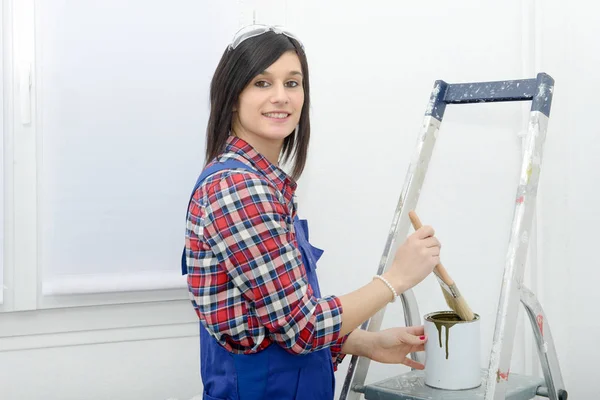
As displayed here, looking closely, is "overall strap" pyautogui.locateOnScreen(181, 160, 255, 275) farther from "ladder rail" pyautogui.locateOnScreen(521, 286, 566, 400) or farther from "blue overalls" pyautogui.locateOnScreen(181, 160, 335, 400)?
"ladder rail" pyautogui.locateOnScreen(521, 286, 566, 400)

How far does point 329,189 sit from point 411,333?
2.45 feet

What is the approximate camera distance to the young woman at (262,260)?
1.25 meters

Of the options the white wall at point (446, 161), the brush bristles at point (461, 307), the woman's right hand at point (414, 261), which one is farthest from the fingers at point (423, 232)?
the white wall at point (446, 161)

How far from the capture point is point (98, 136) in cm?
197

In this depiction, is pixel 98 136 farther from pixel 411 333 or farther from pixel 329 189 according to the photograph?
pixel 411 333

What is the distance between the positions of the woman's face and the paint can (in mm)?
492

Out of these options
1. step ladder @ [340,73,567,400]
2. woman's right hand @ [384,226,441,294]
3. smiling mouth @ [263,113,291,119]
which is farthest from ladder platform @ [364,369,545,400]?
smiling mouth @ [263,113,291,119]

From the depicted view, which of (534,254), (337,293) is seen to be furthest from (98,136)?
(534,254)

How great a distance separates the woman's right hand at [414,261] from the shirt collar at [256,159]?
264 mm

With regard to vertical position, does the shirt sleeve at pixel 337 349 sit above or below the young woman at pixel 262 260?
below

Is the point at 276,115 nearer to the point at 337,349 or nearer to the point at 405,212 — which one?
the point at 405,212

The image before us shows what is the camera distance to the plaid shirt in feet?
4.06

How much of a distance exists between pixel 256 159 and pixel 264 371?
0.40m

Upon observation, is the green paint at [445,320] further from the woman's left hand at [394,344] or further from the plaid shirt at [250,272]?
the plaid shirt at [250,272]
